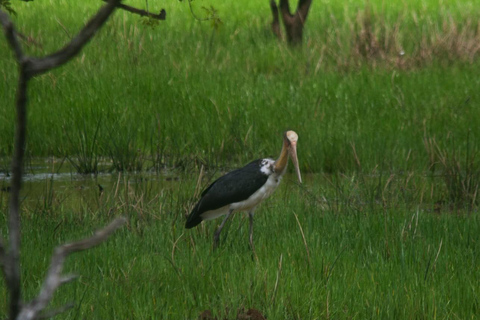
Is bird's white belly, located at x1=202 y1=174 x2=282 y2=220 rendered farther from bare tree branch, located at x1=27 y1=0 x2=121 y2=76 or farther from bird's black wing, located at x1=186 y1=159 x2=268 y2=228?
bare tree branch, located at x1=27 y1=0 x2=121 y2=76

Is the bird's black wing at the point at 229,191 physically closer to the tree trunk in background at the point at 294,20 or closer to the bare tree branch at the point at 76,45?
the bare tree branch at the point at 76,45

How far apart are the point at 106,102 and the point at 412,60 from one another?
4.32m

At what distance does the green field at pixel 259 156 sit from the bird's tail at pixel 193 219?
8 cm

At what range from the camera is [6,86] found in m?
9.70

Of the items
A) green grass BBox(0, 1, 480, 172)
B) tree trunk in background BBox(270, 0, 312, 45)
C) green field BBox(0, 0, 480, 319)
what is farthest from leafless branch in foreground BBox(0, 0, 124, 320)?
tree trunk in background BBox(270, 0, 312, 45)

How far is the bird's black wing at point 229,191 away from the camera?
16.7 ft

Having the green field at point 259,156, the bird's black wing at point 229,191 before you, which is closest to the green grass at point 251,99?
the green field at point 259,156

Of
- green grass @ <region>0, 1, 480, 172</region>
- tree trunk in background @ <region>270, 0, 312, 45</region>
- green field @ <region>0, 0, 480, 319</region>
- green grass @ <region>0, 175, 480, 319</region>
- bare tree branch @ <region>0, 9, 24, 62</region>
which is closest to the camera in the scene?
bare tree branch @ <region>0, 9, 24, 62</region>

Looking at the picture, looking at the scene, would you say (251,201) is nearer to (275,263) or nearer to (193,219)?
(193,219)

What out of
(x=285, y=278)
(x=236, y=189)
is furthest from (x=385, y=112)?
(x=285, y=278)

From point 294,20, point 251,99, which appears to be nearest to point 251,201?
point 251,99

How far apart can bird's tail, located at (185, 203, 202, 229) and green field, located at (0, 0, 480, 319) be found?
81 millimetres

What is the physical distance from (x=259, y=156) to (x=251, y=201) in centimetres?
296

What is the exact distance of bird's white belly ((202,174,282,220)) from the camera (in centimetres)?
519
